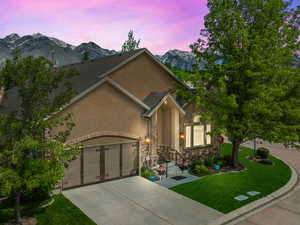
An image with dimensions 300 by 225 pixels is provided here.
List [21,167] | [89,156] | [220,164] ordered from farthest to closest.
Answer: [220,164] → [89,156] → [21,167]

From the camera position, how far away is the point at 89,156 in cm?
1384

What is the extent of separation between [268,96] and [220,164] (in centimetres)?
639

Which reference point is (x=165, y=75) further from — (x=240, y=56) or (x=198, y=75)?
(x=240, y=56)

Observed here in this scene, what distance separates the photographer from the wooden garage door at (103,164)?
1340 centimetres

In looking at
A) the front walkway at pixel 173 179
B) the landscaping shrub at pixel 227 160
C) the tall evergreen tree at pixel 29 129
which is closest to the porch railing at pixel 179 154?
the front walkway at pixel 173 179

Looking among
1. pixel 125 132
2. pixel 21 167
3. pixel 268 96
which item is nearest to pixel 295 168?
pixel 268 96

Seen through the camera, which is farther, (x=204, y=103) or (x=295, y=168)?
(x=295, y=168)

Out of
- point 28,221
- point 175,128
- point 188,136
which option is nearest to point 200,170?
point 175,128

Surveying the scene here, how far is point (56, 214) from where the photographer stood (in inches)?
412

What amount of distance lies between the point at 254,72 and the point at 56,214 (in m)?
14.6

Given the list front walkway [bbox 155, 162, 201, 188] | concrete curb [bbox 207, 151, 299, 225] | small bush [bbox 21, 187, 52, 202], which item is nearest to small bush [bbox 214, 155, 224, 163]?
front walkway [bbox 155, 162, 201, 188]

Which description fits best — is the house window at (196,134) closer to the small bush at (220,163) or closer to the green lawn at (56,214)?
the small bush at (220,163)

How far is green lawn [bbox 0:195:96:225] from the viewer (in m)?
9.84

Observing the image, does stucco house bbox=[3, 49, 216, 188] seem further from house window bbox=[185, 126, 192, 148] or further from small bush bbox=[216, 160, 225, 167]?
small bush bbox=[216, 160, 225, 167]
